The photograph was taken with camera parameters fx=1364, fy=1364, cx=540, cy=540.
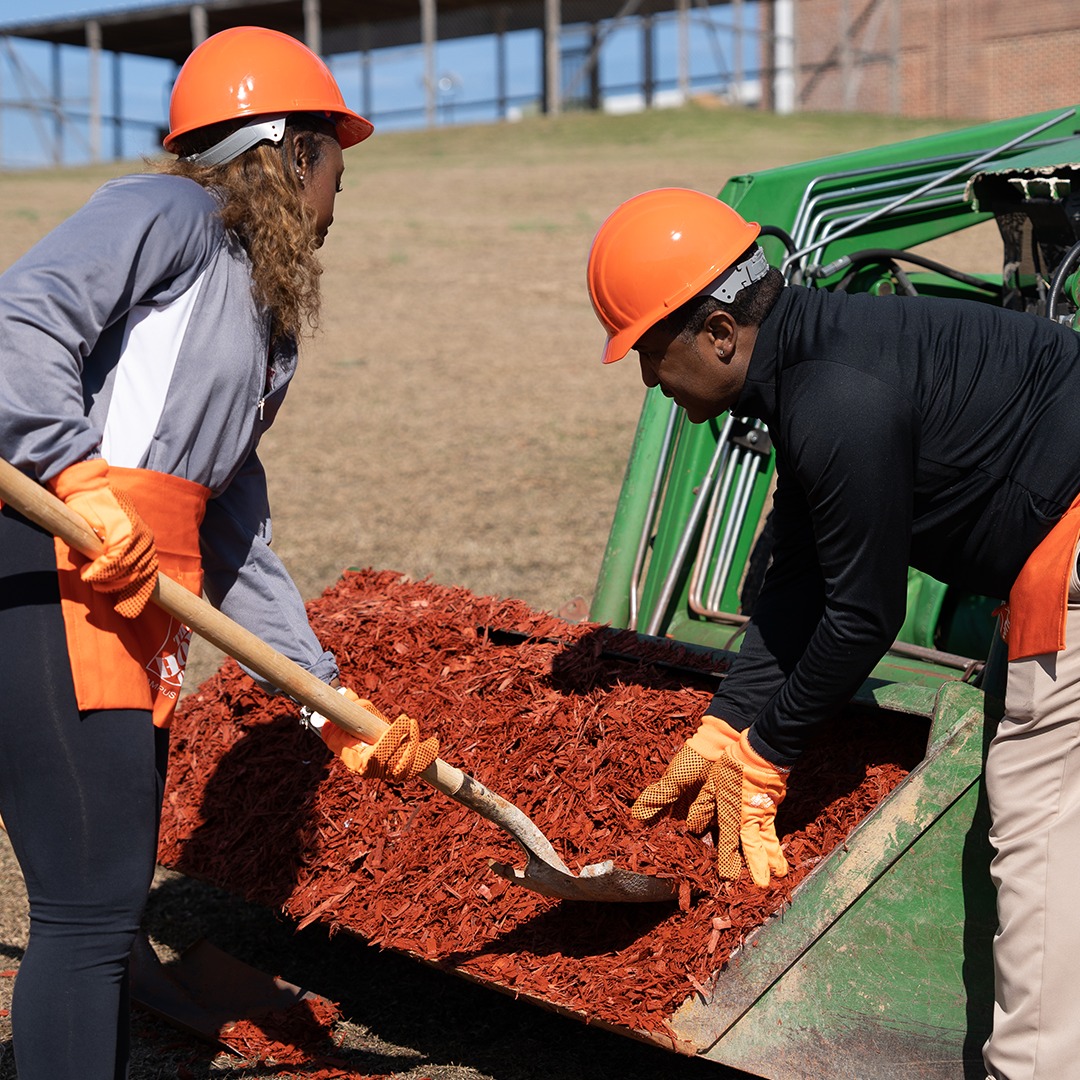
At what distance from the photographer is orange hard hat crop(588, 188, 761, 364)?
96.7 inches

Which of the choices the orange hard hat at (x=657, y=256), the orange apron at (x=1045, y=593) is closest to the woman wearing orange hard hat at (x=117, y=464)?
the orange hard hat at (x=657, y=256)

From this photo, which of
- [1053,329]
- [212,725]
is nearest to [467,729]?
[212,725]

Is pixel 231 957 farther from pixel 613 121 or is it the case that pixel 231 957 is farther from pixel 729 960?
pixel 613 121

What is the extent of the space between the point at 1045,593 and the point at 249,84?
1.67m

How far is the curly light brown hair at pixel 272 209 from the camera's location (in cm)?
241

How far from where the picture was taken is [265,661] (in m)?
2.44

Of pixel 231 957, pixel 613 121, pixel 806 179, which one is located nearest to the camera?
pixel 231 957

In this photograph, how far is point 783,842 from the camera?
9.59 ft

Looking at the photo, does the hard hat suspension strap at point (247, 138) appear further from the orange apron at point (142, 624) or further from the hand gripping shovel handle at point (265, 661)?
the hand gripping shovel handle at point (265, 661)

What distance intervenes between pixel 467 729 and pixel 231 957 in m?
0.95

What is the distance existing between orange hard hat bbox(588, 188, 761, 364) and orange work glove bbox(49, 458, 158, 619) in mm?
862

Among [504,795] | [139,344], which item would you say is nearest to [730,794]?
[504,795]

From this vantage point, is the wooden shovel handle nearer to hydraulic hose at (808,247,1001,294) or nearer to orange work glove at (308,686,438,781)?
orange work glove at (308,686,438,781)

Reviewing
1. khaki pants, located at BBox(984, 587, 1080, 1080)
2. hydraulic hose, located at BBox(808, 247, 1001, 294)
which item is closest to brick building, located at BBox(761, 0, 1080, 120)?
hydraulic hose, located at BBox(808, 247, 1001, 294)
